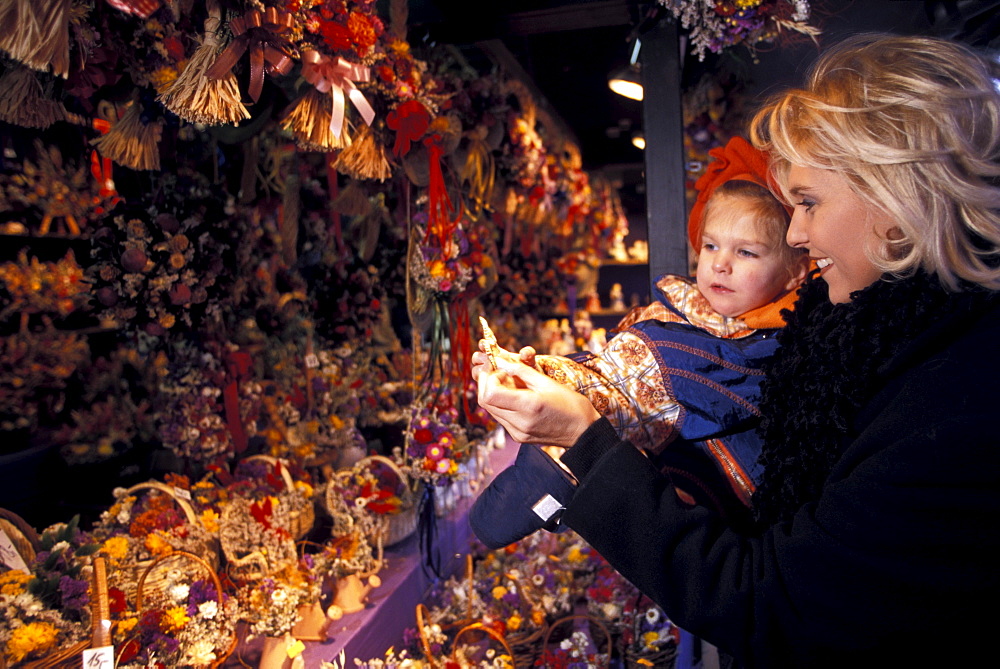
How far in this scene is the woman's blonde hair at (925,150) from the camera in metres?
0.80

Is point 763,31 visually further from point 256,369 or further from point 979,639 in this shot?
point 256,369

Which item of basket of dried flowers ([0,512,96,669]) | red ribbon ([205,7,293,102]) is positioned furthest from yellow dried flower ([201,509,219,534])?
red ribbon ([205,7,293,102])

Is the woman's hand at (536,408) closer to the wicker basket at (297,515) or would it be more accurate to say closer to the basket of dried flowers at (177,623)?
the basket of dried flowers at (177,623)

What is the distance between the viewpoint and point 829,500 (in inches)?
32.0

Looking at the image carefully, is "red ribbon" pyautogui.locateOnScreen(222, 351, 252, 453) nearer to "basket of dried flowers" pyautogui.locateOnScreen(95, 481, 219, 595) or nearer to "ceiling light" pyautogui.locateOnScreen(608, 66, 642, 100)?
"basket of dried flowers" pyautogui.locateOnScreen(95, 481, 219, 595)

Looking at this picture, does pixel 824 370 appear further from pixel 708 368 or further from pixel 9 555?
pixel 9 555

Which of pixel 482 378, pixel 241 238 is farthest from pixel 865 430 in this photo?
pixel 241 238

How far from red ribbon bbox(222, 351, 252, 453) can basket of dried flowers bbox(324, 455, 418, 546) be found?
456 mm

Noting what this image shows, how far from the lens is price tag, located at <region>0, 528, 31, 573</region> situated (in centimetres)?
167

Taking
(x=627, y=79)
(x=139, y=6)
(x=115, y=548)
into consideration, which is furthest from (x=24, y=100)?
(x=627, y=79)

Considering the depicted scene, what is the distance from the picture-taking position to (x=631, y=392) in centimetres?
128

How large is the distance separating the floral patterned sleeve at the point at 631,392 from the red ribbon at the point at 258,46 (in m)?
1.00

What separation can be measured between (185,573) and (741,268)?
1.76 m

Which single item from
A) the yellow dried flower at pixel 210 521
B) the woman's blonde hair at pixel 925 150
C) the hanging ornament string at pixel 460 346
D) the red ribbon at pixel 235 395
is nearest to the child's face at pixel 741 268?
the woman's blonde hair at pixel 925 150
